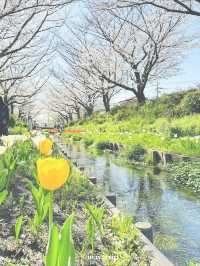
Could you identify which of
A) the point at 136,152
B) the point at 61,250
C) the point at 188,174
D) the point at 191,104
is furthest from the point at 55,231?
the point at 191,104

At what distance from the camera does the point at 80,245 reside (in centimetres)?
332

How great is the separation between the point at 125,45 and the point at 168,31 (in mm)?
3488

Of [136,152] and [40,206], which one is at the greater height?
[40,206]

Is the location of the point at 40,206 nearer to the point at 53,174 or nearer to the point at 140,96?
the point at 53,174

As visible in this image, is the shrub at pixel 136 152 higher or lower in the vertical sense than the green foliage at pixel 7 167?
lower

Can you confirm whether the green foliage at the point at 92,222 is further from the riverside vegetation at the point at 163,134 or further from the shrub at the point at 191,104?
the shrub at the point at 191,104

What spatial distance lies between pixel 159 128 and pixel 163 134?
1404 mm

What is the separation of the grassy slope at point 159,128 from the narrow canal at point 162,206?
53.0 inches

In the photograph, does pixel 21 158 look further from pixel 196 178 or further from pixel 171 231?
pixel 196 178

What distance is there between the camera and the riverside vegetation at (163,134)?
939 cm

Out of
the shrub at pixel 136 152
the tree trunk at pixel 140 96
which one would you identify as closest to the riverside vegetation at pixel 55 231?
the shrub at pixel 136 152

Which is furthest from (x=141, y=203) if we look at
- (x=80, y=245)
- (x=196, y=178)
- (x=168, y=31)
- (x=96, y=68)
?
(x=96, y=68)

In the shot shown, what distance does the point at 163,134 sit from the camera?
15.5 meters

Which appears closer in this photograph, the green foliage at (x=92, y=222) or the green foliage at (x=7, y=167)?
the green foliage at (x=92, y=222)
